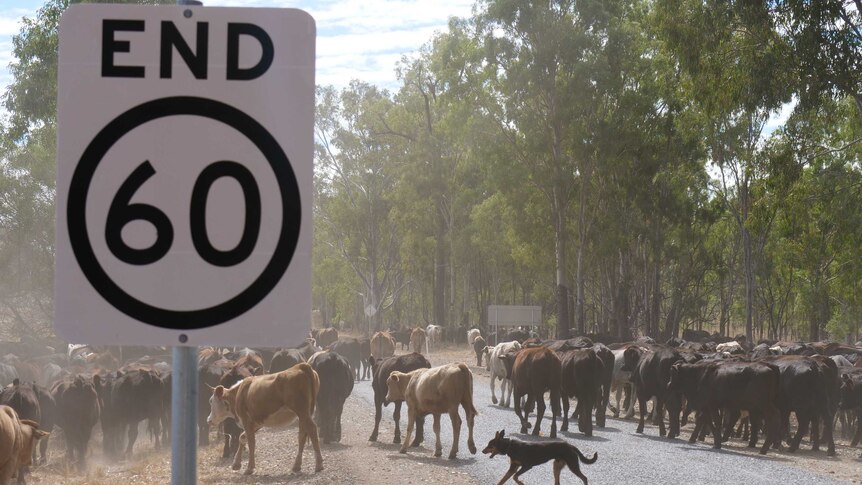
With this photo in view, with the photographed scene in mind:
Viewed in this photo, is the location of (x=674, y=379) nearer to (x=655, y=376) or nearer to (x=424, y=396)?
(x=655, y=376)

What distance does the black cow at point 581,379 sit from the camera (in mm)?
21156

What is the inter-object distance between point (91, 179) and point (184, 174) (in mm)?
234

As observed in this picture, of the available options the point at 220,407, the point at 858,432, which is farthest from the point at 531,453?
the point at 858,432

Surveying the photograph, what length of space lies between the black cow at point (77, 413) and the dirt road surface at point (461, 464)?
1.25 feet

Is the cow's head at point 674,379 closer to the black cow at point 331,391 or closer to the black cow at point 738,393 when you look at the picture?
the black cow at point 738,393

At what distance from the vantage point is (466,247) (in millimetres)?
63875

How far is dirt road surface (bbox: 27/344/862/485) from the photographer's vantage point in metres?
14.9

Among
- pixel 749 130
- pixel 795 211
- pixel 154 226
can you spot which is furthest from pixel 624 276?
pixel 154 226

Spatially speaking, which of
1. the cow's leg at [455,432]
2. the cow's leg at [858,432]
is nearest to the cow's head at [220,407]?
the cow's leg at [455,432]

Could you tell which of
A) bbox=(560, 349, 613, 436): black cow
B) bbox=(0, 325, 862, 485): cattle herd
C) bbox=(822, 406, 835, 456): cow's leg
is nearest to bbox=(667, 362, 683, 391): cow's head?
bbox=(0, 325, 862, 485): cattle herd

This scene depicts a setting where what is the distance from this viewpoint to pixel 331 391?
65.1 feet

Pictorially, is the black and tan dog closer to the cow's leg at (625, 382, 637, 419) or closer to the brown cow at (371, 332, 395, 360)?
the cow's leg at (625, 382, 637, 419)

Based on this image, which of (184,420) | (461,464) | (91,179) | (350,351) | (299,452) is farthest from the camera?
(350,351)

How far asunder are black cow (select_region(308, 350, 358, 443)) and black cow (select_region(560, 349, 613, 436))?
16.3ft
